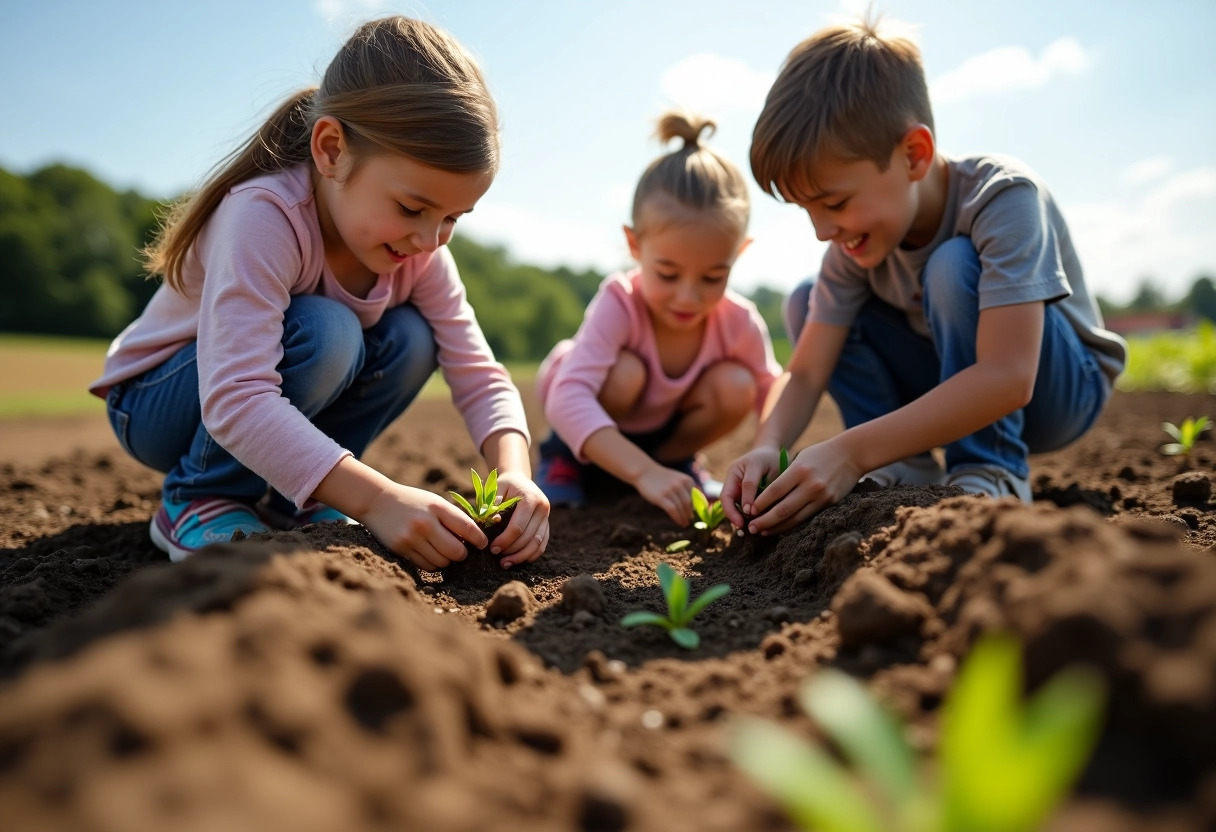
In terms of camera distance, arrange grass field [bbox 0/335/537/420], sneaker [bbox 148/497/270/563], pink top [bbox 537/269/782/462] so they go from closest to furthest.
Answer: sneaker [bbox 148/497/270/563], pink top [bbox 537/269/782/462], grass field [bbox 0/335/537/420]

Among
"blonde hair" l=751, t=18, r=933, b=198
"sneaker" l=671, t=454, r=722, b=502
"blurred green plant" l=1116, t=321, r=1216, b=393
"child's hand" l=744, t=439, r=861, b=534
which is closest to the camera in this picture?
"child's hand" l=744, t=439, r=861, b=534

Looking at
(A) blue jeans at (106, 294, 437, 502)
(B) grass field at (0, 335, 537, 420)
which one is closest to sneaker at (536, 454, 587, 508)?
(A) blue jeans at (106, 294, 437, 502)

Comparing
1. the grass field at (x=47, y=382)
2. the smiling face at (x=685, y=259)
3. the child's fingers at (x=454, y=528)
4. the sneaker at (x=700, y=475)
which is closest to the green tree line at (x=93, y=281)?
the grass field at (x=47, y=382)

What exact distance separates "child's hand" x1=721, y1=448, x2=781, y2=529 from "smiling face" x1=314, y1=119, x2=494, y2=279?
1.26m

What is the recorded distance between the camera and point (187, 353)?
114 inches

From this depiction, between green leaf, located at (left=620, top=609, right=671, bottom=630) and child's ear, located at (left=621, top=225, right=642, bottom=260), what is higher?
child's ear, located at (left=621, top=225, right=642, bottom=260)

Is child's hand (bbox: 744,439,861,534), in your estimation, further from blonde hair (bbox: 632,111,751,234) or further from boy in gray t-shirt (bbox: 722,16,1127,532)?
blonde hair (bbox: 632,111,751,234)

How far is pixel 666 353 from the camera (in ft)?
12.8

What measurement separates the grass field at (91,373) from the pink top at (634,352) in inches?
241

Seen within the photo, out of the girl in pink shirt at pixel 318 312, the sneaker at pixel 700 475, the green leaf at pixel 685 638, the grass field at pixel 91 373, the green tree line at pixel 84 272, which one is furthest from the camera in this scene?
the green tree line at pixel 84 272

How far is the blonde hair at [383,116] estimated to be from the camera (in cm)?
252

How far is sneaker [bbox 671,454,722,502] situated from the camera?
3.71 metres

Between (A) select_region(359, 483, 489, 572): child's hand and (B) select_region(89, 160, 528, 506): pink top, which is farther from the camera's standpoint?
(B) select_region(89, 160, 528, 506): pink top

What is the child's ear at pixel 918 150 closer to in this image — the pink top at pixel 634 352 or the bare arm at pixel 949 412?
the bare arm at pixel 949 412
